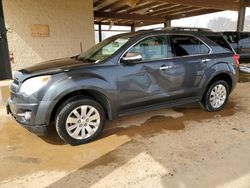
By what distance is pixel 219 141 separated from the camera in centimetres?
337

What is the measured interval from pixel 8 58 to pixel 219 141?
657 cm

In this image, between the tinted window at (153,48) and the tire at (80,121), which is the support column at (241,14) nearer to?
the tinted window at (153,48)

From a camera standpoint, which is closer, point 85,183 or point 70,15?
point 85,183

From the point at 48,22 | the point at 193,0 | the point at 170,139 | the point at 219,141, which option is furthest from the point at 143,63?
the point at 193,0

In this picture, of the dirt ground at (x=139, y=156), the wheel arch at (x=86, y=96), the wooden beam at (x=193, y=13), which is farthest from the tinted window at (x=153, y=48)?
the wooden beam at (x=193, y=13)

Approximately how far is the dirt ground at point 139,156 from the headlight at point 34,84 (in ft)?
2.75

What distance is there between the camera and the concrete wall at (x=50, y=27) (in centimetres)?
716

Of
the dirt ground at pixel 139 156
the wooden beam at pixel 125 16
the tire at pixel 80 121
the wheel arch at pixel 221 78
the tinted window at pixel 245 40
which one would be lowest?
the dirt ground at pixel 139 156

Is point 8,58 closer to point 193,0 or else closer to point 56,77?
point 56,77

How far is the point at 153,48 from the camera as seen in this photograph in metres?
3.85

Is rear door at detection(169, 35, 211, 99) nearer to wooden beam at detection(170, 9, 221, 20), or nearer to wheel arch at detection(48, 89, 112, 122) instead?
wheel arch at detection(48, 89, 112, 122)

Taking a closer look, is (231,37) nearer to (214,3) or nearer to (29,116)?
(214,3)

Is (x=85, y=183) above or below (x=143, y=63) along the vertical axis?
below

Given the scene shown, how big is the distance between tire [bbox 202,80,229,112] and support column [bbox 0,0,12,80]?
5.95m
